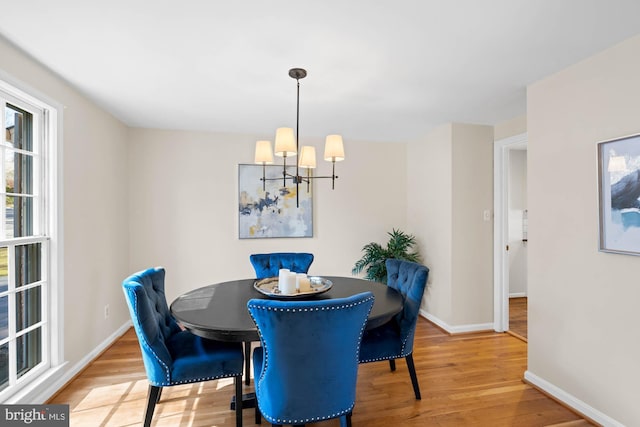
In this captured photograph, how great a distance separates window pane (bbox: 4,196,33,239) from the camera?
2.21 meters

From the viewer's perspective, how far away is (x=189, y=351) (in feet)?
6.77

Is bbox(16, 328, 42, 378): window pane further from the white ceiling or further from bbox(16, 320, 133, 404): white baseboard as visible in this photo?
the white ceiling

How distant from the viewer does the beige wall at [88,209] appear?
2.61m

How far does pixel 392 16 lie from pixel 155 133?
129 inches

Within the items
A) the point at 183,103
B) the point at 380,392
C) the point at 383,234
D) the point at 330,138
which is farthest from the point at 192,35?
the point at 383,234

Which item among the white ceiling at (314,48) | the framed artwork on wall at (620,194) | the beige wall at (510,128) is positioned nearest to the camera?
the white ceiling at (314,48)

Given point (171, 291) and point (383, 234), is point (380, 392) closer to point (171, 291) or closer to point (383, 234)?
point (383, 234)

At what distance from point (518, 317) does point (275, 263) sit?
10.8 ft

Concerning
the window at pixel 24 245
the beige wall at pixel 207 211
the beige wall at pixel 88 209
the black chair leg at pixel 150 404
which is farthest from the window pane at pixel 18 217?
the beige wall at pixel 207 211

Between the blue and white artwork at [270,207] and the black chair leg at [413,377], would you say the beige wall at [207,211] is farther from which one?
the black chair leg at [413,377]

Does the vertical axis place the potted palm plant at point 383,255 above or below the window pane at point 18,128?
below

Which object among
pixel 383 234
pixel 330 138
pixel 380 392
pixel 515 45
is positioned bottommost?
pixel 380 392

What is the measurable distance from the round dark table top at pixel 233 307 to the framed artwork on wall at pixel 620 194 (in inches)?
53.3

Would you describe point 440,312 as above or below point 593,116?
below
